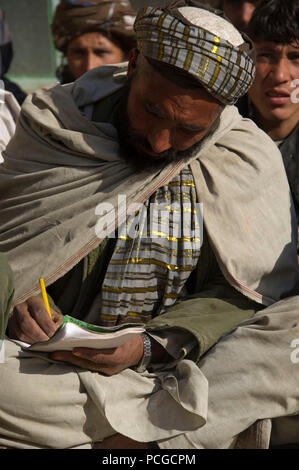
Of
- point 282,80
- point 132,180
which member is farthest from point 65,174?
point 282,80

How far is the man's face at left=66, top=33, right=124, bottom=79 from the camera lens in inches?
246

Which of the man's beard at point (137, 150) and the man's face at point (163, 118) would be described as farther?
the man's beard at point (137, 150)

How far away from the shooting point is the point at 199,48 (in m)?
3.44

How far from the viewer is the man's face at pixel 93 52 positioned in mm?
6252

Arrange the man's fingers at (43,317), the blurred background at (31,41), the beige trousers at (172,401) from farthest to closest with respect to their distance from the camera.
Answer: the blurred background at (31,41), the man's fingers at (43,317), the beige trousers at (172,401)

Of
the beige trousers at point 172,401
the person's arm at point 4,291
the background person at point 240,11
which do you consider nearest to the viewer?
the person's arm at point 4,291

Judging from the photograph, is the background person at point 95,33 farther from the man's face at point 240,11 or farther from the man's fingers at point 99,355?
the man's fingers at point 99,355

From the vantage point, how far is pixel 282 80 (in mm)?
4668

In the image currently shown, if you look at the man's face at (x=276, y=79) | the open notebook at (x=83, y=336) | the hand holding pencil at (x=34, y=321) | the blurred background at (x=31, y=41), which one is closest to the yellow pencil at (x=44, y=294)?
the hand holding pencil at (x=34, y=321)

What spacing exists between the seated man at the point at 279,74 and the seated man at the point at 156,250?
2.43 ft

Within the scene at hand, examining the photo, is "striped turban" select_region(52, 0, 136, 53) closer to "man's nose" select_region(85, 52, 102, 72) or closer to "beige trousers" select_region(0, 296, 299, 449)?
"man's nose" select_region(85, 52, 102, 72)

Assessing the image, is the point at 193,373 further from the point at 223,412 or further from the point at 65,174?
the point at 65,174

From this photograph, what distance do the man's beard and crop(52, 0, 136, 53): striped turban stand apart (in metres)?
2.58

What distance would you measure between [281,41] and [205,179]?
1236 mm
